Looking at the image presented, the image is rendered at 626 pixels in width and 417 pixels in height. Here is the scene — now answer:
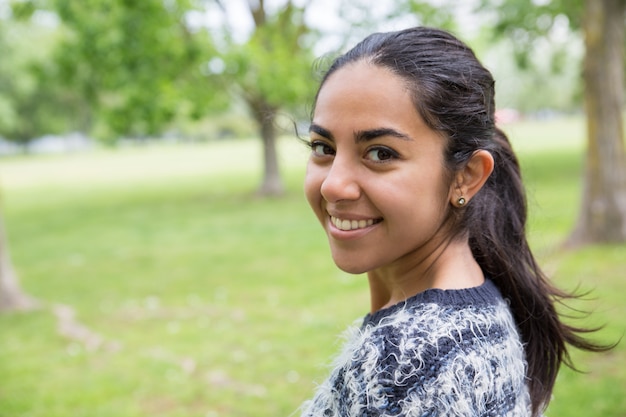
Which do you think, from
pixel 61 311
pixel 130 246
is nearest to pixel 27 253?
pixel 130 246

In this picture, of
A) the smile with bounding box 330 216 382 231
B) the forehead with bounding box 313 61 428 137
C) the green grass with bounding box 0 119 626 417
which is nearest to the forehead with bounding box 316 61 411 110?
the forehead with bounding box 313 61 428 137

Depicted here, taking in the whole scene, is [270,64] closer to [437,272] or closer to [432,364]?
[437,272]

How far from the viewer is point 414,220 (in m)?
1.33

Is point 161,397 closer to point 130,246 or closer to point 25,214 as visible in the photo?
point 130,246

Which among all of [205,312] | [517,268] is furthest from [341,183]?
[205,312]

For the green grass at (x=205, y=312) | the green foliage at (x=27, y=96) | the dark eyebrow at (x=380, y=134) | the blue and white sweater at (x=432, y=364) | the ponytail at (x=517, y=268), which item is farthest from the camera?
the green foliage at (x=27, y=96)

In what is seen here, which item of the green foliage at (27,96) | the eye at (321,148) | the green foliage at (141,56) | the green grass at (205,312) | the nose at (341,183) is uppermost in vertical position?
the green foliage at (27,96)

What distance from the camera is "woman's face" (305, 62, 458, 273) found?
4.25 ft

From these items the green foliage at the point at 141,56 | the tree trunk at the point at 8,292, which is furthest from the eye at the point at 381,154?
the green foliage at the point at 141,56

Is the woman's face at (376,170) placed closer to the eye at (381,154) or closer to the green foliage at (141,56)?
the eye at (381,154)

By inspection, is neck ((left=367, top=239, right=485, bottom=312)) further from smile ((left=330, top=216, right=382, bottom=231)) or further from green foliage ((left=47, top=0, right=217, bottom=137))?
green foliage ((left=47, top=0, right=217, bottom=137))

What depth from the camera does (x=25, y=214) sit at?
55.8 ft

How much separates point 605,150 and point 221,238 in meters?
6.20

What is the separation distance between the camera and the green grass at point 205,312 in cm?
462
